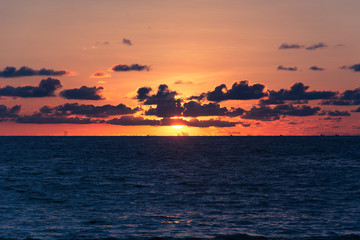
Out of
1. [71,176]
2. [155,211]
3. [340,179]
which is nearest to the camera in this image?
[155,211]

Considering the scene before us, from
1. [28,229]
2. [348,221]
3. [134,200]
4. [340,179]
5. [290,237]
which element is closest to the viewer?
[290,237]

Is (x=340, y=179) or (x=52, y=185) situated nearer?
(x=52, y=185)

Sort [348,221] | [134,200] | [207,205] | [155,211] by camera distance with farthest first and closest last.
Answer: [134,200], [207,205], [155,211], [348,221]

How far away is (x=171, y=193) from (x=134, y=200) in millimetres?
6120

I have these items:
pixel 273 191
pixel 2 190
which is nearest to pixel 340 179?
pixel 273 191

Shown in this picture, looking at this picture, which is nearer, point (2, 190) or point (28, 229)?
point (28, 229)

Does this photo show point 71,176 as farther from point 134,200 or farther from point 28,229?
point 28,229

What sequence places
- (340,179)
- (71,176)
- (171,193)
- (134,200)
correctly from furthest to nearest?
1. (71,176)
2. (340,179)
3. (171,193)
4. (134,200)

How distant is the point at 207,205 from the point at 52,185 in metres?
25.1

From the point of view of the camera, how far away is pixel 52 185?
55.4 metres

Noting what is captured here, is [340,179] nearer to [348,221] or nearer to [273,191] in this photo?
[273,191]

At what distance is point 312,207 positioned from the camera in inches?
1508

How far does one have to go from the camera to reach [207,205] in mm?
39594

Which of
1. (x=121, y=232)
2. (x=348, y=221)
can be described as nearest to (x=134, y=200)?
(x=121, y=232)
